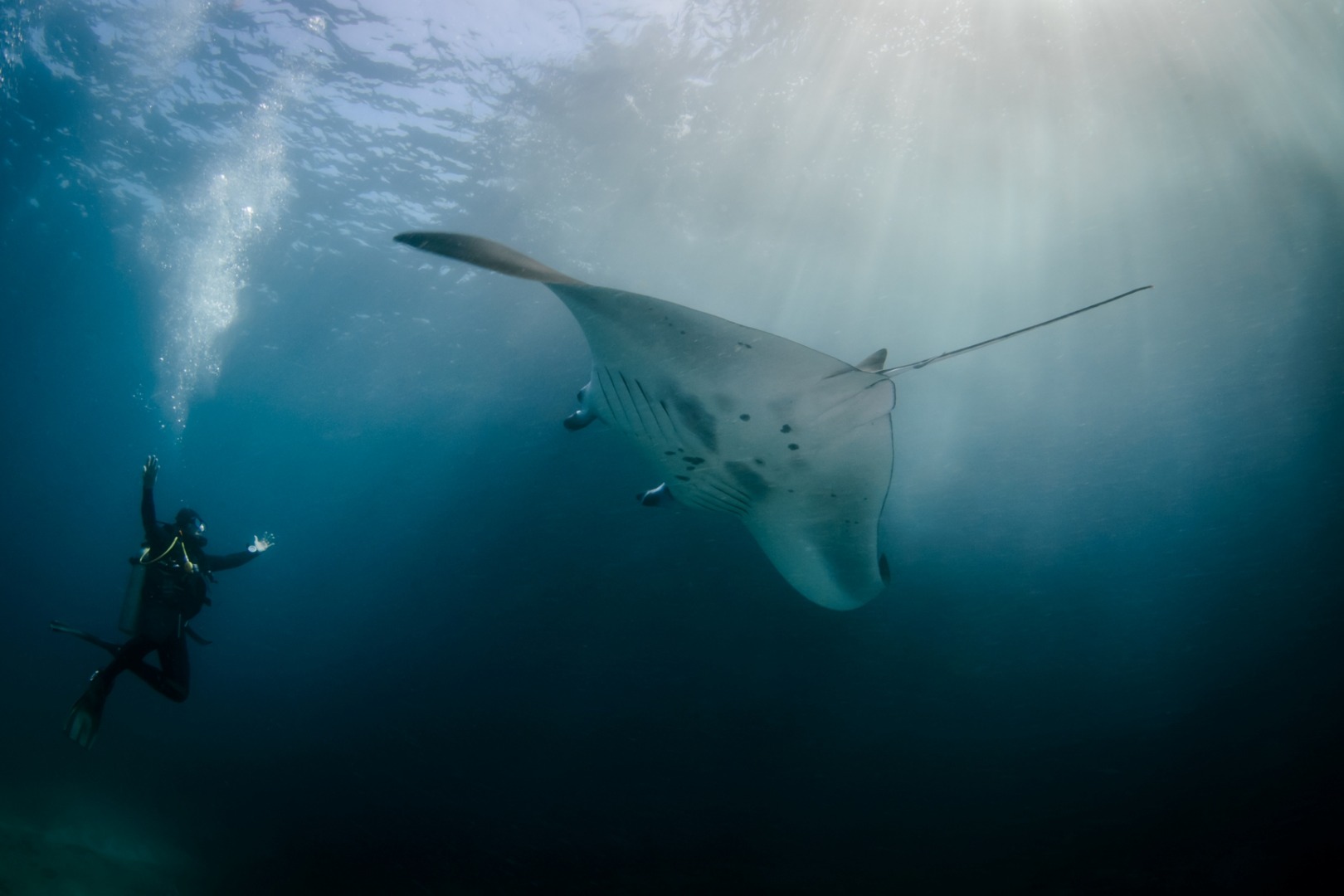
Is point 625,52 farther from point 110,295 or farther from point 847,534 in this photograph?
point 110,295

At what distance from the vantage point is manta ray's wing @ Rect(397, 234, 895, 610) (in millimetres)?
2445

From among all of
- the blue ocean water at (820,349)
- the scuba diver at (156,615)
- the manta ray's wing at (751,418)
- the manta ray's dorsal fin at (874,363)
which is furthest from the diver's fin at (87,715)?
the manta ray's dorsal fin at (874,363)

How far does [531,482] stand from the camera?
12297 mm

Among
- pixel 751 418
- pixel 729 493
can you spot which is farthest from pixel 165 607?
pixel 751 418

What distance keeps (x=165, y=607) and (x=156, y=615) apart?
8 cm

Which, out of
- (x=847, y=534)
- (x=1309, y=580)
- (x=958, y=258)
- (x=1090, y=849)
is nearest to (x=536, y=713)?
(x=1090, y=849)

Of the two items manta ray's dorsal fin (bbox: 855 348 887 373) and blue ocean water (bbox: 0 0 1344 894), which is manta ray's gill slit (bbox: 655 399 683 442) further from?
blue ocean water (bbox: 0 0 1344 894)

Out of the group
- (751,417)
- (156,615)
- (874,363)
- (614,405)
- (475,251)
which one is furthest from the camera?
(156,615)

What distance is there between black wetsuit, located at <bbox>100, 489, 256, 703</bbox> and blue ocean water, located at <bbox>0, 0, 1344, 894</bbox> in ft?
16.1

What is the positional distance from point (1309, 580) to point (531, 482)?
46.2 feet

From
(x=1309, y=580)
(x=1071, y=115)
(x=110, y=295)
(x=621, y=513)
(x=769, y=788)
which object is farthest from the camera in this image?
(x=110, y=295)

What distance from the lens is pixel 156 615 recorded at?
16.1ft

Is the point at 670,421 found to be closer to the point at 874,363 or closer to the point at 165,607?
the point at 874,363

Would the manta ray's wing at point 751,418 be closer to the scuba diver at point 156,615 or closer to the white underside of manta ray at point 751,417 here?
the white underside of manta ray at point 751,417
